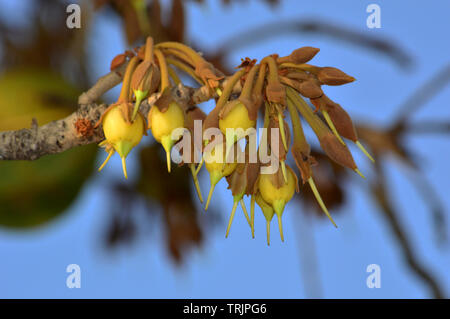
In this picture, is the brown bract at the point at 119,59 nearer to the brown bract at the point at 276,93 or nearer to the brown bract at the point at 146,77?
the brown bract at the point at 146,77

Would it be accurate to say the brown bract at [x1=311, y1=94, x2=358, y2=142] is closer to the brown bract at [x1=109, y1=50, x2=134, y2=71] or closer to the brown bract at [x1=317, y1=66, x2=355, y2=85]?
the brown bract at [x1=317, y1=66, x2=355, y2=85]

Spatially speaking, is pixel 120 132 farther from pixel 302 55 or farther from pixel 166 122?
pixel 302 55

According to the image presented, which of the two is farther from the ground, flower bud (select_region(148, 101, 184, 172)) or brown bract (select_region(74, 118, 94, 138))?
brown bract (select_region(74, 118, 94, 138))

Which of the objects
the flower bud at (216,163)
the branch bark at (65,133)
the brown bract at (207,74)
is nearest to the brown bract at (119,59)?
the branch bark at (65,133)

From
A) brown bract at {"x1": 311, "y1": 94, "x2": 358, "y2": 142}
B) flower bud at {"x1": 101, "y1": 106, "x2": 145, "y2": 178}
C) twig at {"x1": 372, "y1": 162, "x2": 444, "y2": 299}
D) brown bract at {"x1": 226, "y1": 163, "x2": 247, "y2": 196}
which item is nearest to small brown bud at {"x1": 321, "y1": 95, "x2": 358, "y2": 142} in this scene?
brown bract at {"x1": 311, "y1": 94, "x2": 358, "y2": 142}

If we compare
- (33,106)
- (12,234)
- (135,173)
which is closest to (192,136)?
(33,106)

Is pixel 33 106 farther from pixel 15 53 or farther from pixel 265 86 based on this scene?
pixel 265 86
